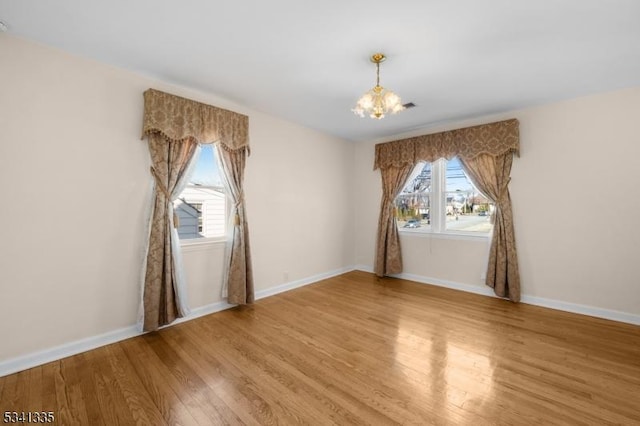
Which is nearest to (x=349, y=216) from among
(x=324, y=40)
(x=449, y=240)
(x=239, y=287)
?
(x=449, y=240)

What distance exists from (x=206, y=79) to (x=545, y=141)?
170 inches

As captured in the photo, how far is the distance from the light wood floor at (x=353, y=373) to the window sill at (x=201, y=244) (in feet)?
2.80

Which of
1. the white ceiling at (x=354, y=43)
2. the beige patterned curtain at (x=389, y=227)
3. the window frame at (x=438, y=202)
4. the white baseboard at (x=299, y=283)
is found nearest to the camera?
the white ceiling at (x=354, y=43)

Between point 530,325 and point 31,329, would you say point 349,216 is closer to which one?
point 530,325

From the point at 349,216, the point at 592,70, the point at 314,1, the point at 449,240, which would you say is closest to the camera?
the point at 314,1

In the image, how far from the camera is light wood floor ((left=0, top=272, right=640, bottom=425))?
174cm

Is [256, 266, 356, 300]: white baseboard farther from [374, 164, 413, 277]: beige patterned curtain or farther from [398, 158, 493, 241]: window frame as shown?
[398, 158, 493, 241]: window frame

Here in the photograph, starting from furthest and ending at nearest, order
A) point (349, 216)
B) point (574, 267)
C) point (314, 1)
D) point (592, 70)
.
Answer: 1. point (349, 216)
2. point (574, 267)
3. point (592, 70)
4. point (314, 1)

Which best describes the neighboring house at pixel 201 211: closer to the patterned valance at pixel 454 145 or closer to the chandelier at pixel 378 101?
the chandelier at pixel 378 101

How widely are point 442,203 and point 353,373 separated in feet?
11.1

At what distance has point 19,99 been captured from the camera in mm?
2180

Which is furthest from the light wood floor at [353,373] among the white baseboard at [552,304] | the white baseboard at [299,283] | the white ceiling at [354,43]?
the white ceiling at [354,43]

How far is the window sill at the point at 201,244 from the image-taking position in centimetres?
320

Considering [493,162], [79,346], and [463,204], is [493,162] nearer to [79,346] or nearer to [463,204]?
[463,204]
